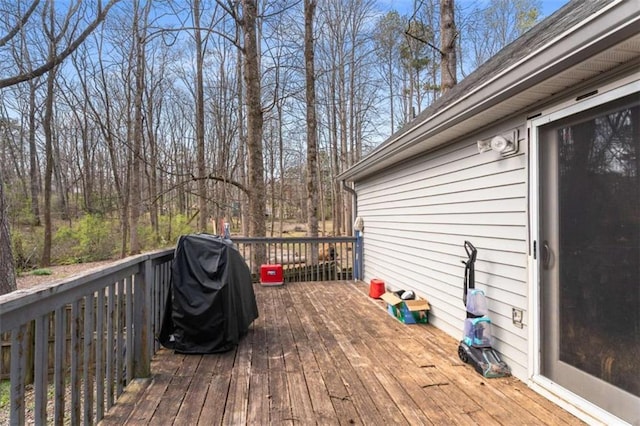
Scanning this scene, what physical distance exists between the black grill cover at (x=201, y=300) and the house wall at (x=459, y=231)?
7.13ft

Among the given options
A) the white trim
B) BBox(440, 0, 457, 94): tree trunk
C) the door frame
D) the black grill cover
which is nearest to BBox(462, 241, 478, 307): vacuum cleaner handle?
the door frame

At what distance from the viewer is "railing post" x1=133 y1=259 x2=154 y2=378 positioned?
2518mm

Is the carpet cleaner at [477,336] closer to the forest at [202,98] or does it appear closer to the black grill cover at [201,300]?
the black grill cover at [201,300]

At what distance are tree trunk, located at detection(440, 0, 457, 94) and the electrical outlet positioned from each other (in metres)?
5.53

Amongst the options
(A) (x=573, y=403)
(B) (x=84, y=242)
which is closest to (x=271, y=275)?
(A) (x=573, y=403)

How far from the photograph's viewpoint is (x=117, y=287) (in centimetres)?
228

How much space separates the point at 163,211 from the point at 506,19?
19.5 meters

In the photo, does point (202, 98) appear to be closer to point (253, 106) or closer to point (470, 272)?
point (253, 106)

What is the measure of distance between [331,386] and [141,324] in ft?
4.82

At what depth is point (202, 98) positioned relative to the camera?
11.5 m

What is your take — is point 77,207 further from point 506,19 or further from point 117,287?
point 506,19

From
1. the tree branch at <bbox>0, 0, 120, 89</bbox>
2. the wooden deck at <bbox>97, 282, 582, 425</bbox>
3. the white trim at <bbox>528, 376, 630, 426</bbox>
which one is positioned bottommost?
the wooden deck at <bbox>97, 282, 582, 425</bbox>

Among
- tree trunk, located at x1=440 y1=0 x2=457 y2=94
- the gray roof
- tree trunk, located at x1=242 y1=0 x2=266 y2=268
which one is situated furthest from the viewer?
tree trunk, located at x1=440 y1=0 x2=457 y2=94

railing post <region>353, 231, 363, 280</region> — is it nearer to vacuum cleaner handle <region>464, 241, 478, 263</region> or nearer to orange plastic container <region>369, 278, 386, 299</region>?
orange plastic container <region>369, 278, 386, 299</region>
